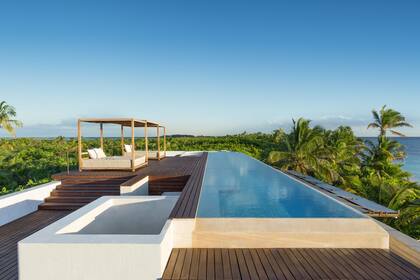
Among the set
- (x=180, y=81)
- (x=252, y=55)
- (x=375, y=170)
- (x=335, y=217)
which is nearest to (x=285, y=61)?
(x=252, y=55)

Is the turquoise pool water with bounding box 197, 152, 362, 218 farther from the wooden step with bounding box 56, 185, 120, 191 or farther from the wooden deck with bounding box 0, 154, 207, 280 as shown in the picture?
the wooden step with bounding box 56, 185, 120, 191

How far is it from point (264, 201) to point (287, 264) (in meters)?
Answer: 1.70

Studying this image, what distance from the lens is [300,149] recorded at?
1241 centimetres

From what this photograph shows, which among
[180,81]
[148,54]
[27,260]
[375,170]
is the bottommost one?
[375,170]

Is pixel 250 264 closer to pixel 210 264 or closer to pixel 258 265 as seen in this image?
pixel 258 265

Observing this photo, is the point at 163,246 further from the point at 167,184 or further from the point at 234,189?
the point at 167,184

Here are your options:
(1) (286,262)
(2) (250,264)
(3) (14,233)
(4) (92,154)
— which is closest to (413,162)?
(4) (92,154)

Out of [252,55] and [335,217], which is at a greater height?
[252,55]

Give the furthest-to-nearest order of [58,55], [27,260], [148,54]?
[148,54]
[58,55]
[27,260]

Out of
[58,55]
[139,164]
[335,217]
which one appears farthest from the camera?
[58,55]

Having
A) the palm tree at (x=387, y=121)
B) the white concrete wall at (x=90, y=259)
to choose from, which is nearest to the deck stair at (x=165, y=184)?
the white concrete wall at (x=90, y=259)

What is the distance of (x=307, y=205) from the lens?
412 cm

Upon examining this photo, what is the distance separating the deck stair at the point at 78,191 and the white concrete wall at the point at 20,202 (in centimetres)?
18

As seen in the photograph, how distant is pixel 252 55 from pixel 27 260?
57.2 ft
